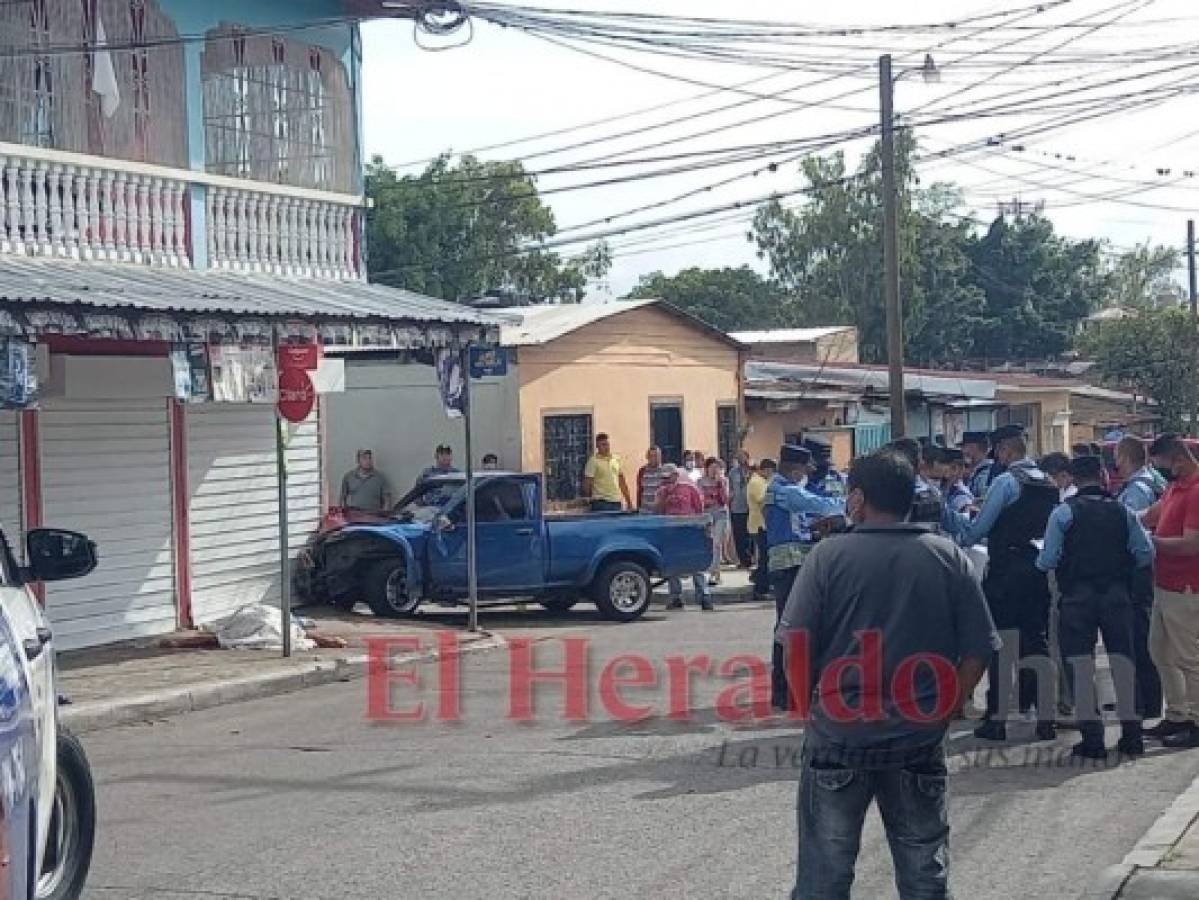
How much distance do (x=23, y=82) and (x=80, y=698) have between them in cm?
555

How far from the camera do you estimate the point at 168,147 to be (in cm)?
1684

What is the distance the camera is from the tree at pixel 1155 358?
170 feet

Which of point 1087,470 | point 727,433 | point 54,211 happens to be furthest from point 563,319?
point 1087,470

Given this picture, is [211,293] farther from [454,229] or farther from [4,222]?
[454,229]

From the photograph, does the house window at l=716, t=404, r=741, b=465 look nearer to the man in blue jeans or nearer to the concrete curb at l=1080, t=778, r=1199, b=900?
the concrete curb at l=1080, t=778, r=1199, b=900

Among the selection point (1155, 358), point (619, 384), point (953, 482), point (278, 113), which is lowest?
point (953, 482)

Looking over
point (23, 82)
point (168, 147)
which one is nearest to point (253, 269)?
point (168, 147)

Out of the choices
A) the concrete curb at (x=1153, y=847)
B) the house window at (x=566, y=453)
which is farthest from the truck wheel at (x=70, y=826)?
the house window at (x=566, y=453)

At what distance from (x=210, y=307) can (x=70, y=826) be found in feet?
23.6

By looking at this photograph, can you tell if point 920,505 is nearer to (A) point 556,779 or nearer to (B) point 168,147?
(A) point 556,779

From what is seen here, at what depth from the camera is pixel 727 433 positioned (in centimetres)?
2925

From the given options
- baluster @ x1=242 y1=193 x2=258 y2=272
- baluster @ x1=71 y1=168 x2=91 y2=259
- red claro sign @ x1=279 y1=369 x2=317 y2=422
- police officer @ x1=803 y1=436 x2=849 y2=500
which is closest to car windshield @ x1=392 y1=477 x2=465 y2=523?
baluster @ x1=242 y1=193 x2=258 y2=272

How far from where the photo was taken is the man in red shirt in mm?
10305

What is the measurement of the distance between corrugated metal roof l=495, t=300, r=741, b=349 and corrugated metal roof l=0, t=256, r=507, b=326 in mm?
5619
